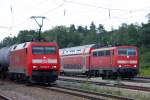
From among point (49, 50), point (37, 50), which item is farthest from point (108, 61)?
point (37, 50)

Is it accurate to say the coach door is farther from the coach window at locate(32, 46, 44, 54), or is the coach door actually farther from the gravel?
the gravel

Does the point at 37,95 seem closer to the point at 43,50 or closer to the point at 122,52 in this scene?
the point at 43,50

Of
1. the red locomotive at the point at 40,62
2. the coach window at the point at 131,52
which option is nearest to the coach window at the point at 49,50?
the red locomotive at the point at 40,62

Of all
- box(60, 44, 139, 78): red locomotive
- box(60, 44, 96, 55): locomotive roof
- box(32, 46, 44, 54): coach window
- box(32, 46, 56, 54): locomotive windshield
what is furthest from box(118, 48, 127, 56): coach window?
box(32, 46, 44, 54): coach window

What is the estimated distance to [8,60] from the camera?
40844mm

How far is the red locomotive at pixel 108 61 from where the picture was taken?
129ft

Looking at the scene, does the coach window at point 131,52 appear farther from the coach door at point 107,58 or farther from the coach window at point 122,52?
the coach door at point 107,58

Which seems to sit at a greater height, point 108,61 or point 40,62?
point 108,61

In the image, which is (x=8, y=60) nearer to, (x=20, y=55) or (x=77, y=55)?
(x=20, y=55)

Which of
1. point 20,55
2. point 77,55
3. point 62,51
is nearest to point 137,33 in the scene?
point 62,51

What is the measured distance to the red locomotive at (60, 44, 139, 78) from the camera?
39406 mm

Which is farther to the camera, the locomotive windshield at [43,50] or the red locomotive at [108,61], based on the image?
the red locomotive at [108,61]

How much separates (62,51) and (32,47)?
86.7 ft

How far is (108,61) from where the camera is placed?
40.7m
